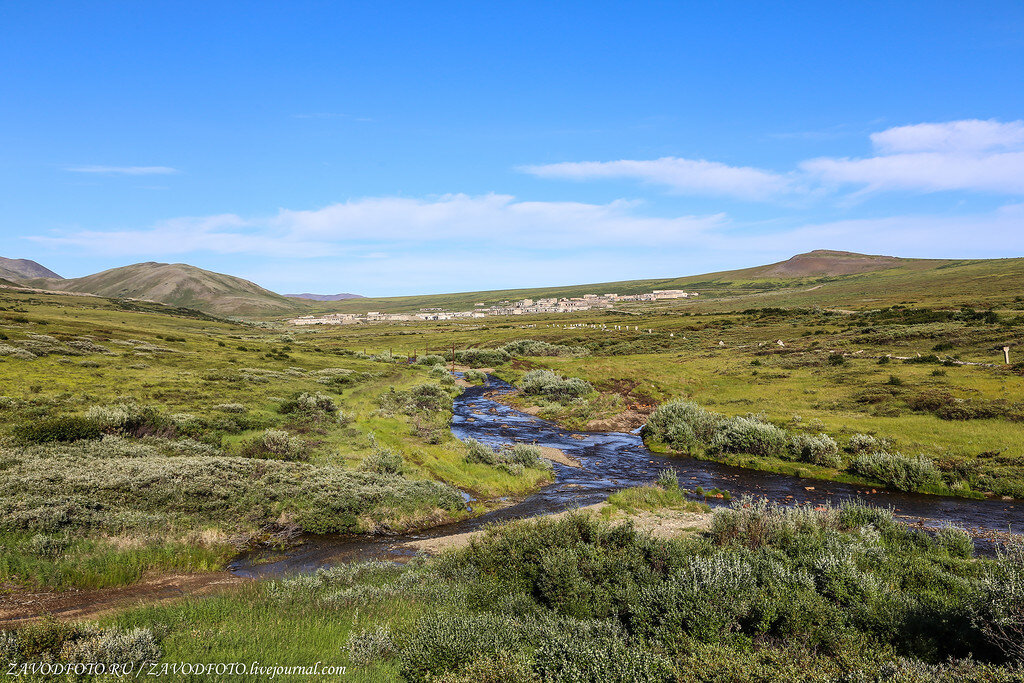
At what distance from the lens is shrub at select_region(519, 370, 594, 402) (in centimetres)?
4352

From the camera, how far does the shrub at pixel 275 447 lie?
72.6 feet

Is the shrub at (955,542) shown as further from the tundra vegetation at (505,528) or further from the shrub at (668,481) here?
the shrub at (668,481)

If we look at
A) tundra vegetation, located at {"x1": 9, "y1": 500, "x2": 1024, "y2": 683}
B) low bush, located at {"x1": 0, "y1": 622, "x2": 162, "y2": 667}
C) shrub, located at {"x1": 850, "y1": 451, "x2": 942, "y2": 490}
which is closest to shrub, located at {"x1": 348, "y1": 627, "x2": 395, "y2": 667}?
tundra vegetation, located at {"x1": 9, "y1": 500, "x2": 1024, "y2": 683}

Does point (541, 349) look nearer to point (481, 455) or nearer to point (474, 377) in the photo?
point (474, 377)

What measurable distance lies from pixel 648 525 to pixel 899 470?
13.1 meters

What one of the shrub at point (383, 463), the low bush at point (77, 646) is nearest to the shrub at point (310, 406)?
the shrub at point (383, 463)

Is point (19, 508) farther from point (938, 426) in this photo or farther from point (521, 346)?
point (521, 346)

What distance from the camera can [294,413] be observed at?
29844mm

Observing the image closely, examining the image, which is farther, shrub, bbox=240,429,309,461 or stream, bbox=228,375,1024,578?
shrub, bbox=240,429,309,461

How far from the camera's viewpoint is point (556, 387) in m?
44.6

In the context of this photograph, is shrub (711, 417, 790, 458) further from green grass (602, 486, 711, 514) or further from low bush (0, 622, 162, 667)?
low bush (0, 622, 162, 667)

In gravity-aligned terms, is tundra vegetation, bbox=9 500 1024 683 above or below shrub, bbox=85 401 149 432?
below

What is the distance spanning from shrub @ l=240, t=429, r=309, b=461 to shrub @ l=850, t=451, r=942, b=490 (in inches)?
1037

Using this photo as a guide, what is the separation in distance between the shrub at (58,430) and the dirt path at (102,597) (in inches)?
444
